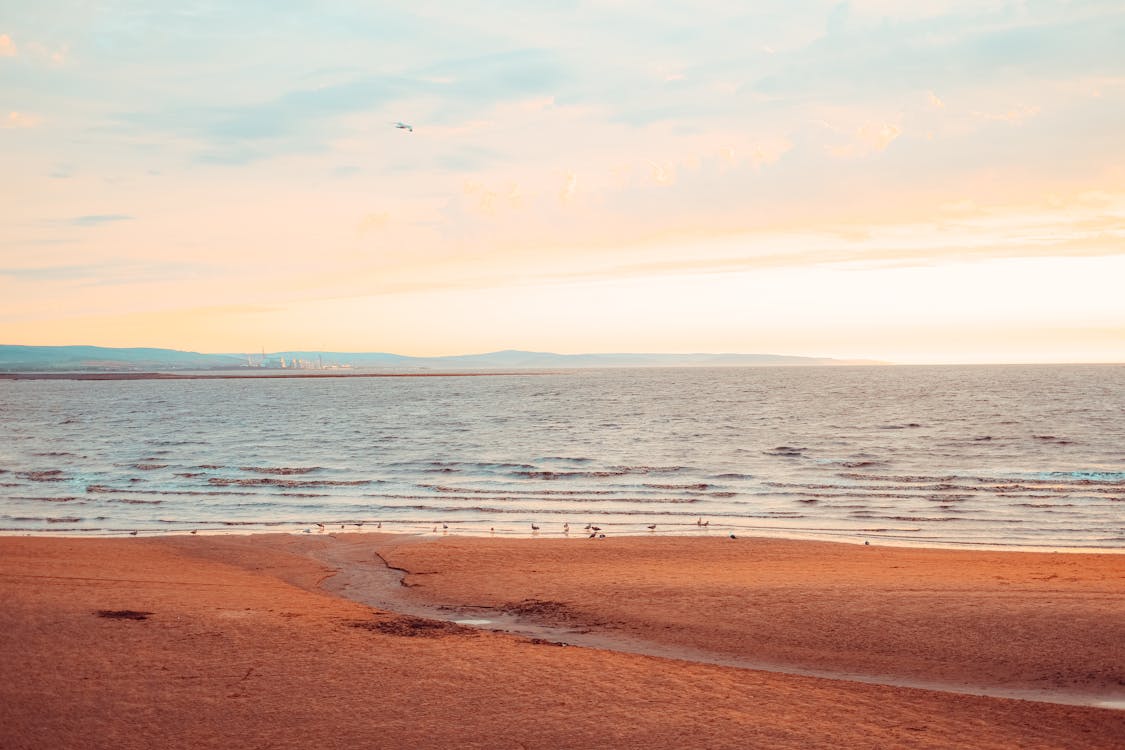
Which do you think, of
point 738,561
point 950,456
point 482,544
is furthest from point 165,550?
point 950,456

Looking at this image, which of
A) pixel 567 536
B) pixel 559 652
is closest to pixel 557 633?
pixel 559 652

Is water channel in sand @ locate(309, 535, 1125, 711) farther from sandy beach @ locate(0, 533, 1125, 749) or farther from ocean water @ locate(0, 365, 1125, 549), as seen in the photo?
ocean water @ locate(0, 365, 1125, 549)

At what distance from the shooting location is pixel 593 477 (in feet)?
109

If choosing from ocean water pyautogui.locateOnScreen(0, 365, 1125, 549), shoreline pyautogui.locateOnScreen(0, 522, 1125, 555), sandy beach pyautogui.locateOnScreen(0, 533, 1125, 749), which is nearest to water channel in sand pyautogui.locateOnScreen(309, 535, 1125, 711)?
sandy beach pyautogui.locateOnScreen(0, 533, 1125, 749)

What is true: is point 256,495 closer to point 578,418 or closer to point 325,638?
point 325,638

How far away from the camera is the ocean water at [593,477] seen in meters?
23.0

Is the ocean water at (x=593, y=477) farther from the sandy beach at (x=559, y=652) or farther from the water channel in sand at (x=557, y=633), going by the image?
the sandy beach at (x=559, y=652)

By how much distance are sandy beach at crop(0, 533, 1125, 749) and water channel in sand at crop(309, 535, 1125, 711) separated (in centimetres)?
5

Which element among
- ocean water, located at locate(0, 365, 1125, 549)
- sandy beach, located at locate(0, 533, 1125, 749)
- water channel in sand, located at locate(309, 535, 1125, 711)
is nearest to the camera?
sandy beach, located at locate(0, 533, 1125, 749)

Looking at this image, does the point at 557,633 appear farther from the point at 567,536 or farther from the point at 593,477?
the point at 593,477

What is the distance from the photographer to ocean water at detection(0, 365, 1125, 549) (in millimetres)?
22953

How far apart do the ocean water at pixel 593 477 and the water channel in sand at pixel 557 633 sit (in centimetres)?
593

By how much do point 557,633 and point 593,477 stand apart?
2159cm

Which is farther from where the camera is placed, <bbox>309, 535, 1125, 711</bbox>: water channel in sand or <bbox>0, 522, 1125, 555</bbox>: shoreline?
<bbox>0, 522, 1125, 555</bbox>: shoreline
